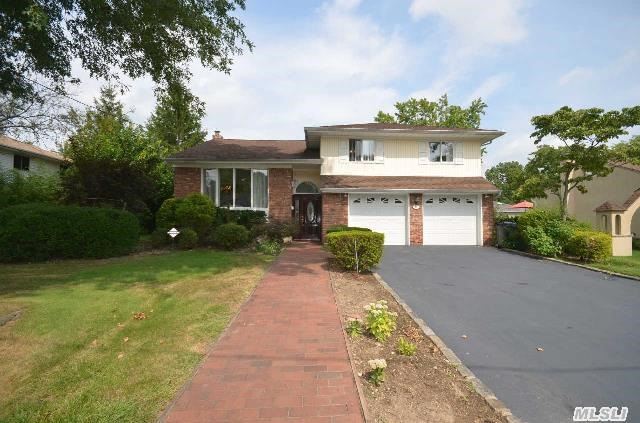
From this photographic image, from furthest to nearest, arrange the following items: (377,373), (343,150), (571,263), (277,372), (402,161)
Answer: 1. (402,161)
2. (343,150)
3. (571,263)
4. (277,372)
5. (377,373)

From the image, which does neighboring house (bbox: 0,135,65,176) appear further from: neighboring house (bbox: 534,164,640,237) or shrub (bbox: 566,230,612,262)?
neighboring house (bbox: 534,164,640,237)

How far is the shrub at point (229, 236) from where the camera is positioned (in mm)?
12345

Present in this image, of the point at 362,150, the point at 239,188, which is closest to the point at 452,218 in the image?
the point at 362,150

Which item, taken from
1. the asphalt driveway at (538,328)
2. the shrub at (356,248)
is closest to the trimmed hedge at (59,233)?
the shrub at (356,248)

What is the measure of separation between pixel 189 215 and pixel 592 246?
48.2 ft

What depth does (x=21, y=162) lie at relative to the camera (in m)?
21.1

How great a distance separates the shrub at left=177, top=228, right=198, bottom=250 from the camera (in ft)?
40.7

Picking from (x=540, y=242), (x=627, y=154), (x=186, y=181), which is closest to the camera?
(x=540, y=242)

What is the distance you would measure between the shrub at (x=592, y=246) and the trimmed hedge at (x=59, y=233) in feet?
52.8

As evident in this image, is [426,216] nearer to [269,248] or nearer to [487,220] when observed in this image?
[487,220]

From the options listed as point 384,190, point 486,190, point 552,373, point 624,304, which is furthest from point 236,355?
point 486,190

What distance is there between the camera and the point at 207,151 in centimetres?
1683

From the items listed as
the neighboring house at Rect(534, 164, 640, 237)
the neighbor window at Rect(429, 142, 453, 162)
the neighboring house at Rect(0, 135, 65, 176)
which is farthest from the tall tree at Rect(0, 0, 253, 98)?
the neighboring house at Rect(534, 164, 640, 237)

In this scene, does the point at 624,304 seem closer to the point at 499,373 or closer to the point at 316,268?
the point at 499,373
